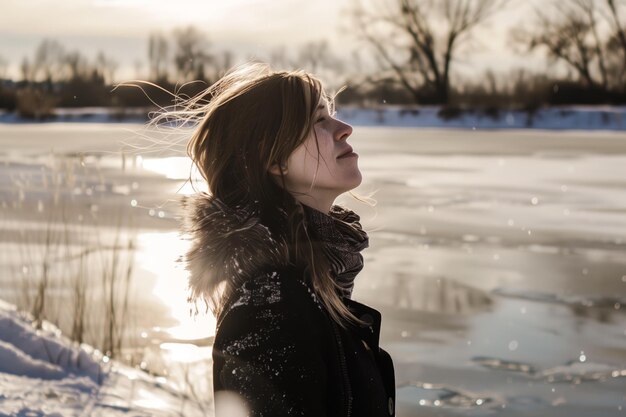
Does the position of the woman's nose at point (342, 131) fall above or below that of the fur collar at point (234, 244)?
above

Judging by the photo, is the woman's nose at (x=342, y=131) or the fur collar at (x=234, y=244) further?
the woman's nose at (x=342, y=131)

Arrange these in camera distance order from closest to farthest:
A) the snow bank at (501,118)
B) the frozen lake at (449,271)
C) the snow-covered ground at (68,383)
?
the snow-covered ground at (68,383) → the frozen lake at (449,271) → the snow bank at (501,118)

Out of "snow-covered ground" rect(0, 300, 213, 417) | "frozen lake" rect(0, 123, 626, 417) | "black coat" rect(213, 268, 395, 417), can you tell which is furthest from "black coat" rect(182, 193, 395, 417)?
"snow-covered ground" rect(0, 300, 213, 417)

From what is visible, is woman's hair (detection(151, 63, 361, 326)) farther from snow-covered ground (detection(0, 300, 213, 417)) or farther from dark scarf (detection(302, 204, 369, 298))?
snow-covered ground (detection(0, 300, 213, 417))

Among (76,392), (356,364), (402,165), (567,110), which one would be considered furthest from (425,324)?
(567,110)

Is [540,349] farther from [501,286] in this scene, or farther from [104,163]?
[104,163]

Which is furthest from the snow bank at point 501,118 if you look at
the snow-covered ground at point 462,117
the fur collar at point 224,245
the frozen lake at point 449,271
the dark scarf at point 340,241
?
the fur collar at point 224,245

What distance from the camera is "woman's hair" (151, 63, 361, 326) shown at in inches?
65.8

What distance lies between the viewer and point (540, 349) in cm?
569

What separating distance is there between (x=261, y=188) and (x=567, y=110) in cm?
2366

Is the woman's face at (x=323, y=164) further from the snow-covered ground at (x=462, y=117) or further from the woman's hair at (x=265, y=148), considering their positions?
the snow-covered ground at (x=462, y=117)

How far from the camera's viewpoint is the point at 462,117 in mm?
27203

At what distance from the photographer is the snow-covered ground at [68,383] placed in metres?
3.99

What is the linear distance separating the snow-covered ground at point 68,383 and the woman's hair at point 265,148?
90.4 inches
